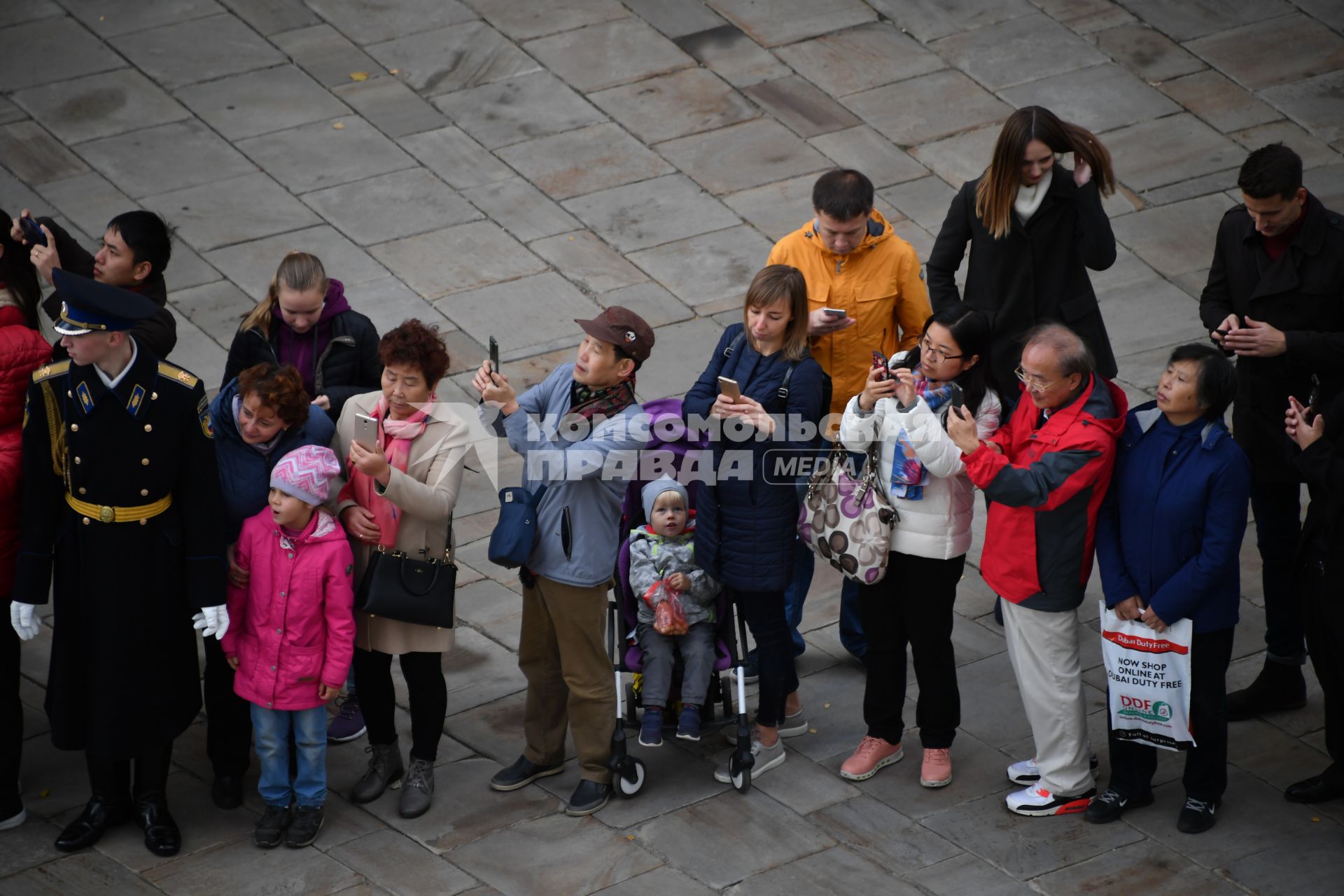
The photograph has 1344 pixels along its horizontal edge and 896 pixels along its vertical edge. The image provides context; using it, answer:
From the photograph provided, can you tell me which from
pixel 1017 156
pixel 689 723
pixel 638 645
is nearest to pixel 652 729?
pixel 689 723

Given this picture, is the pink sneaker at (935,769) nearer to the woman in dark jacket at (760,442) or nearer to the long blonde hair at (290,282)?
the woman in dark jacket at (760,442)

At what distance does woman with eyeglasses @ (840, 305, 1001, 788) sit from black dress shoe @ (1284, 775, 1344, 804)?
1209mm

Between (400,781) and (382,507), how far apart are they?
3.57 ft

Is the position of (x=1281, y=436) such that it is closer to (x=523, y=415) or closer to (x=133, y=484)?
(x=523, y=415)

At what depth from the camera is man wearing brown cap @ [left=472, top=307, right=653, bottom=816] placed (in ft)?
19.3

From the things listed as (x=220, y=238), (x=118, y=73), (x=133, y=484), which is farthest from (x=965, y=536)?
(x=118, y=73)

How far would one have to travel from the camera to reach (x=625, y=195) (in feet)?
35.5

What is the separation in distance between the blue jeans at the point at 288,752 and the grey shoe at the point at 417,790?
0.30 m

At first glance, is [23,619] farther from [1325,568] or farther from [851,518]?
[1325,568]

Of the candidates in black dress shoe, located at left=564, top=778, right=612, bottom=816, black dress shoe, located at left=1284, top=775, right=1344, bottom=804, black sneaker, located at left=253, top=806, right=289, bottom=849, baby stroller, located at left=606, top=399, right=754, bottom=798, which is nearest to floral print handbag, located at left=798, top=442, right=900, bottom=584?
baby stroller, located at left=606, top=399, right=754, bottom=798

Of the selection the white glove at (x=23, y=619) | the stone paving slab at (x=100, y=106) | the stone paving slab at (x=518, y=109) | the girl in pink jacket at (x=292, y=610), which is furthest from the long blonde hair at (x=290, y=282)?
the stone paving slab at (x=100, y=106)

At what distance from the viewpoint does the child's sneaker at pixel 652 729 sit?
6.14m

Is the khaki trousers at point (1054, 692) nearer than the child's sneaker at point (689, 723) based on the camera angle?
Yes

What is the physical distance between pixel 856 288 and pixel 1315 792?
2.46 metres
